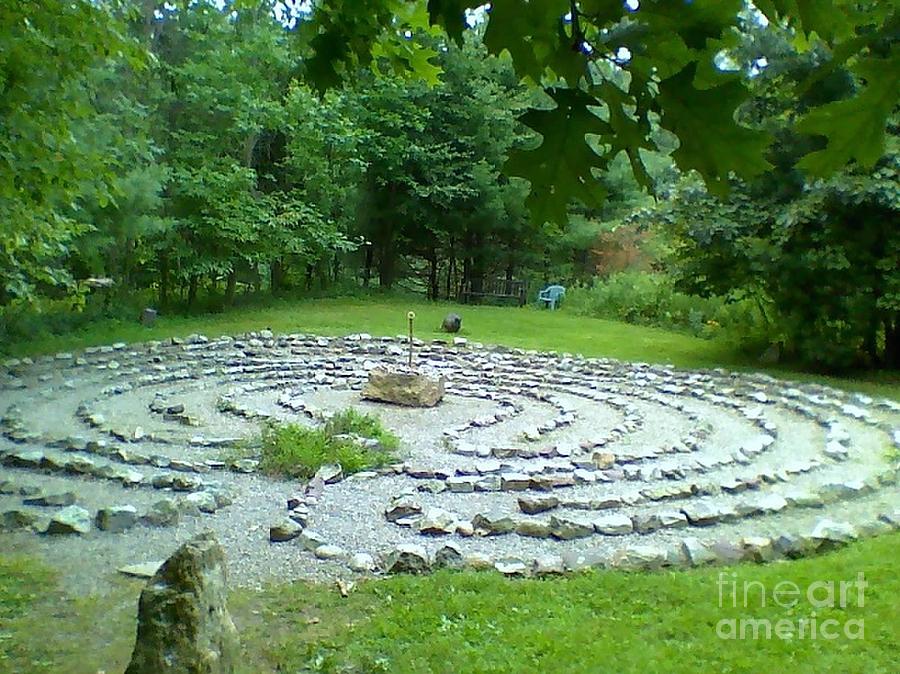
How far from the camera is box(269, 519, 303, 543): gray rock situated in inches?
189

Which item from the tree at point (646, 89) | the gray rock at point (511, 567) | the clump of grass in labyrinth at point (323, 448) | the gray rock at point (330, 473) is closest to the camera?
the tree at point (646, 89)

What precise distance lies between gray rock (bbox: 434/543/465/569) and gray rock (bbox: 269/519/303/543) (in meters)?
0.91

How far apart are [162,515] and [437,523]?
168 cm

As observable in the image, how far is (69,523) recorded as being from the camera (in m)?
4.88

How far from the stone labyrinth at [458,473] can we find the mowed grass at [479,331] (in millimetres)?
1536

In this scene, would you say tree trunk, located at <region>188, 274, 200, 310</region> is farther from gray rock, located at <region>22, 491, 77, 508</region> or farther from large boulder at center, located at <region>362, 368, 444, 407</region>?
gray rock, located at <region>22, 491, 77, 508</region>

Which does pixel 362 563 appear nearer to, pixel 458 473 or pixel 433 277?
pixel 458 473

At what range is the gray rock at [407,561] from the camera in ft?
14.0

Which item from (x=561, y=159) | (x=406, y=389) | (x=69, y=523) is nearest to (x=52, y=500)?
(x=69, y=523)

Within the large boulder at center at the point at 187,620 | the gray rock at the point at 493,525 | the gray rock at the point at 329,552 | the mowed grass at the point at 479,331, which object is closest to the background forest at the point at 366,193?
the mowed grass at the point at 479,331

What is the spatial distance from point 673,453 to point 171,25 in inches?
701

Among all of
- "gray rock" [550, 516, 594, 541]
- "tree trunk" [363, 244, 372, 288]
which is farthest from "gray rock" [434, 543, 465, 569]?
"tree trunk" [363, 244, 372, 288]

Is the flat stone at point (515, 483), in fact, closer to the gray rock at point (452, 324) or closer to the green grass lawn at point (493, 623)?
the green grass lawn at point (493, 623)

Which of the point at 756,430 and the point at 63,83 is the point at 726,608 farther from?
the point at 63,83
